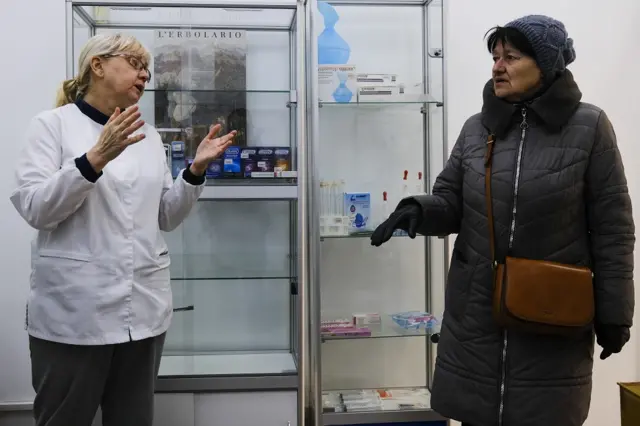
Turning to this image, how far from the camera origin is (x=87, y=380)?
5.61ft

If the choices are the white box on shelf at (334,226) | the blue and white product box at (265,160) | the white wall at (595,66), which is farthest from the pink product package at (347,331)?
the white wall at (595,66)

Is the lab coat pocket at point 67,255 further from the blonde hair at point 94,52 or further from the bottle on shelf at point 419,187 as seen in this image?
the bottle on shelf at point 419,187

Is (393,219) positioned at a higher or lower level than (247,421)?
higher

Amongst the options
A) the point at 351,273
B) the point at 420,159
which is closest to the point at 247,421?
the point at 351,273

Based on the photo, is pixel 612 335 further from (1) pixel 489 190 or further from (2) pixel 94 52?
(2) pixel 94 52

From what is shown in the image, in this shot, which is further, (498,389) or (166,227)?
(166,227)

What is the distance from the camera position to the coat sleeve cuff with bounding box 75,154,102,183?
158cm

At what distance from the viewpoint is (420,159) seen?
2611 millimetres

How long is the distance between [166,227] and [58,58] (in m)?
1.08

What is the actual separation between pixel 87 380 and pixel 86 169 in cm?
62

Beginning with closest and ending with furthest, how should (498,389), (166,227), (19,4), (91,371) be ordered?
(498,389) < (91,371) < (166,227) < (19,4)

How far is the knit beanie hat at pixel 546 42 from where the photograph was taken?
1629mm

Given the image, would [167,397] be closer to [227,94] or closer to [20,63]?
[227,94]

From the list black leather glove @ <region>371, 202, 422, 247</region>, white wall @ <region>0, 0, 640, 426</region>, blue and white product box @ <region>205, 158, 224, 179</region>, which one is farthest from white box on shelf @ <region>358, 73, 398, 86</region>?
black leather glove @ <region>371, 202, 422, 247</region>
